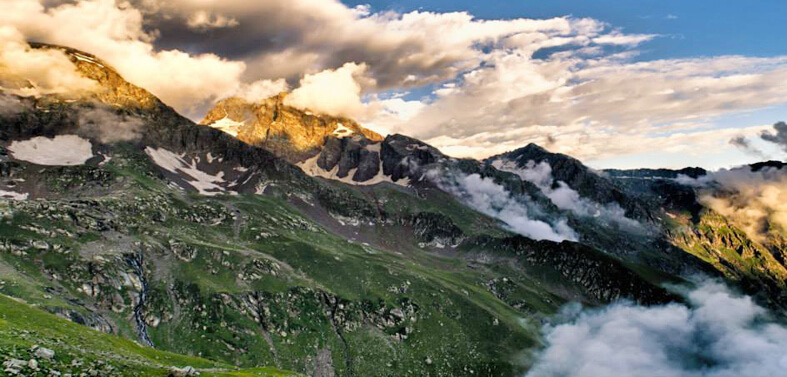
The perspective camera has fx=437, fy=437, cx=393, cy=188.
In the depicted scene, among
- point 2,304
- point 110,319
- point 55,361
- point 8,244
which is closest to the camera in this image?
point 55,361

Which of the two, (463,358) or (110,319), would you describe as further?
(463,358)

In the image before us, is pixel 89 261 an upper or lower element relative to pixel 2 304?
lower

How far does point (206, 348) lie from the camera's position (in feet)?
498

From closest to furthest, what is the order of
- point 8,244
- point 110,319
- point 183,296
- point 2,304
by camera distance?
point 2,304 → point 110,319 → point 8,244 → point 183,296

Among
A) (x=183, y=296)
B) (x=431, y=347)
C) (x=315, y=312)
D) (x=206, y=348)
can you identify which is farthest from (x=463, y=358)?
(x=183, y=296)

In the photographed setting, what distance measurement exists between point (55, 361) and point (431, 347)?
173 meters

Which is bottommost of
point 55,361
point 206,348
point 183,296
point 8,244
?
point 206,348

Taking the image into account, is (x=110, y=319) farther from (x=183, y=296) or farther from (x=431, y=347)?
(x=431, y=347)

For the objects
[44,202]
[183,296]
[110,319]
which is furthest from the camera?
[44,202]

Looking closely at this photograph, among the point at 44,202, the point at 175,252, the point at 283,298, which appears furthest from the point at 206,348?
the point at 44,202

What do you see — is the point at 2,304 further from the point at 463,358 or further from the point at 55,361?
the point at 463,358

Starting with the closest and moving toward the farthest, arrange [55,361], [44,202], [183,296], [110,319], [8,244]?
[55,361] < [110,319] < [8,244] < [183,296] < [44,202]

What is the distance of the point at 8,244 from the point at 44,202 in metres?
45.7

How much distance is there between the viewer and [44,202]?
189125mm
